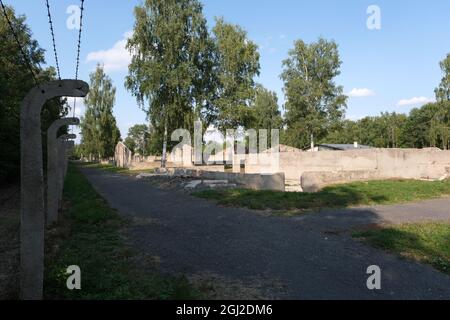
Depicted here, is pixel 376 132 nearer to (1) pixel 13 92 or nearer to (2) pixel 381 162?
(2) pixel 381 162

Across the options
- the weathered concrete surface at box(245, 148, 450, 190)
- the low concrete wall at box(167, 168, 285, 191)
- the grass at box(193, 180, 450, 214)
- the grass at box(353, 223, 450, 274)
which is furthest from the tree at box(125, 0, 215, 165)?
the grass at box(353, 223, 450, 274)

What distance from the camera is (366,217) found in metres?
10.8

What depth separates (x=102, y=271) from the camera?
5.68 meters

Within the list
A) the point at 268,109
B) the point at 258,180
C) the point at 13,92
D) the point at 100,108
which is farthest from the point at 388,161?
the point at 100,108

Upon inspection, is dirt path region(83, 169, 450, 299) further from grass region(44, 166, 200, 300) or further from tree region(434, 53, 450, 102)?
tree region(434, 53, 450, 102)

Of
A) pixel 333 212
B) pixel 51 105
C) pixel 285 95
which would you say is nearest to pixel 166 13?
pixel 51 105

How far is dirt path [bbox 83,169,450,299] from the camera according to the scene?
5.09 metres

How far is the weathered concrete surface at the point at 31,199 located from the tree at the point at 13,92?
3.26 metres

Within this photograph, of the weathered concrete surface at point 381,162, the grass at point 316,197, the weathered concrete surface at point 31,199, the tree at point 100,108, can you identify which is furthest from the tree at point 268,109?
the weathered concrete surface at point 31,199

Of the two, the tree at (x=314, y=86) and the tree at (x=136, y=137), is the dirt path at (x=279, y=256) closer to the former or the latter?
the tree at (x=314, y=86)

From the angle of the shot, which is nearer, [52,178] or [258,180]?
[52,178]

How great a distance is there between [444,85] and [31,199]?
187ft

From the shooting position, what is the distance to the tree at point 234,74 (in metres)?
40.8

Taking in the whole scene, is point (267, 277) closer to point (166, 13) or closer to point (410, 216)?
point (410, 216)
